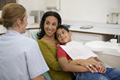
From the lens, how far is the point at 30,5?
379cm

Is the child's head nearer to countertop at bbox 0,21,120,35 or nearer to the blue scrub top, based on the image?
the blue scrub top

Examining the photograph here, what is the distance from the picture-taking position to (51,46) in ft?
4.70

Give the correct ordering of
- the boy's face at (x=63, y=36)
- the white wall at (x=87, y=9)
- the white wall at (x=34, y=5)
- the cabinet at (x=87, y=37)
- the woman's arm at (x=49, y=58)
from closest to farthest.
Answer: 1. the woman's arm at (x=49, y=58)
2. the boy's face at (x=63, y=36)
3. the cabinet at (x=87, y=37)
4. the white wall at (x=87, y=9)
5. the white wall at (x=34, y=5)

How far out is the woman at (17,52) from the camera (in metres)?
0.83

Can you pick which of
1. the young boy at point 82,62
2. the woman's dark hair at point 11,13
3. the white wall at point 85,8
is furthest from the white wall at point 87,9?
the woman's dark hair at point 11,13

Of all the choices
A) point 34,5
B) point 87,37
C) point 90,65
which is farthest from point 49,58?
point 34,5

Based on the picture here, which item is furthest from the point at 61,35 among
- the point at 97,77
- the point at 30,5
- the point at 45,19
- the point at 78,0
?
the point at 30,5

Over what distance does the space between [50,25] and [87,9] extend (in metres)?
1.83

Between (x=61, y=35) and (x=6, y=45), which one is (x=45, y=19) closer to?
(x=61, y=35)

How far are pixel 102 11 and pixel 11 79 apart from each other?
101 inches

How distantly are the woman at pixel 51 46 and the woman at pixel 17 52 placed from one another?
0.39 meters

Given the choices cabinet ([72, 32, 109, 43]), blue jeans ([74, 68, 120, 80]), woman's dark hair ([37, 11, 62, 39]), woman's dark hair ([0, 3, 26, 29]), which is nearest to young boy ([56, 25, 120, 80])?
blue jeans ([74, 68, 120, 80])

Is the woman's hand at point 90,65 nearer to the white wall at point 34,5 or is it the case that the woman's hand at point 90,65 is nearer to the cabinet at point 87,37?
the cabinet at point 87,37

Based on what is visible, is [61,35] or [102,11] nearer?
[61,35]
